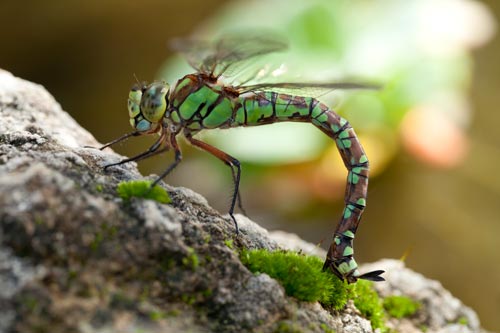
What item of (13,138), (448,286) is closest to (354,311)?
(13,138)

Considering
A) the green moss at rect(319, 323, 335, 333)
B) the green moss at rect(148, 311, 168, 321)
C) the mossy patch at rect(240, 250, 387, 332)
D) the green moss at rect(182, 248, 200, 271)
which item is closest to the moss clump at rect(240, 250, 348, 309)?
the mossy patch at rect(240, 250, 387, 332)

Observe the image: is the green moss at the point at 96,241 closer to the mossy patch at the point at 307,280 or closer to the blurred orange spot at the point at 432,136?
the mossy patch at the point at 307,280

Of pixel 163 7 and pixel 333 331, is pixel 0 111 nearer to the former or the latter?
pixel 333 331

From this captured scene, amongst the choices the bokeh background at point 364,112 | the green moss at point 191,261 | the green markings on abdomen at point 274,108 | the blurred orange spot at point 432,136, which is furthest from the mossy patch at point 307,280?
the blurred orange spot at point 432,136

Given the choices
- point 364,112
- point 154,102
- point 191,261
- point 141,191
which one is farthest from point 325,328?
point 364,112

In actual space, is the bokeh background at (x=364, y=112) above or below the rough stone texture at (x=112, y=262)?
above

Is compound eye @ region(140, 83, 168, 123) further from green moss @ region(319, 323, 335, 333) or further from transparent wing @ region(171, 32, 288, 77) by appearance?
green moss @ region(319, 323, 335, 333)

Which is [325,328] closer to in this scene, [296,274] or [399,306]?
[296,274]
